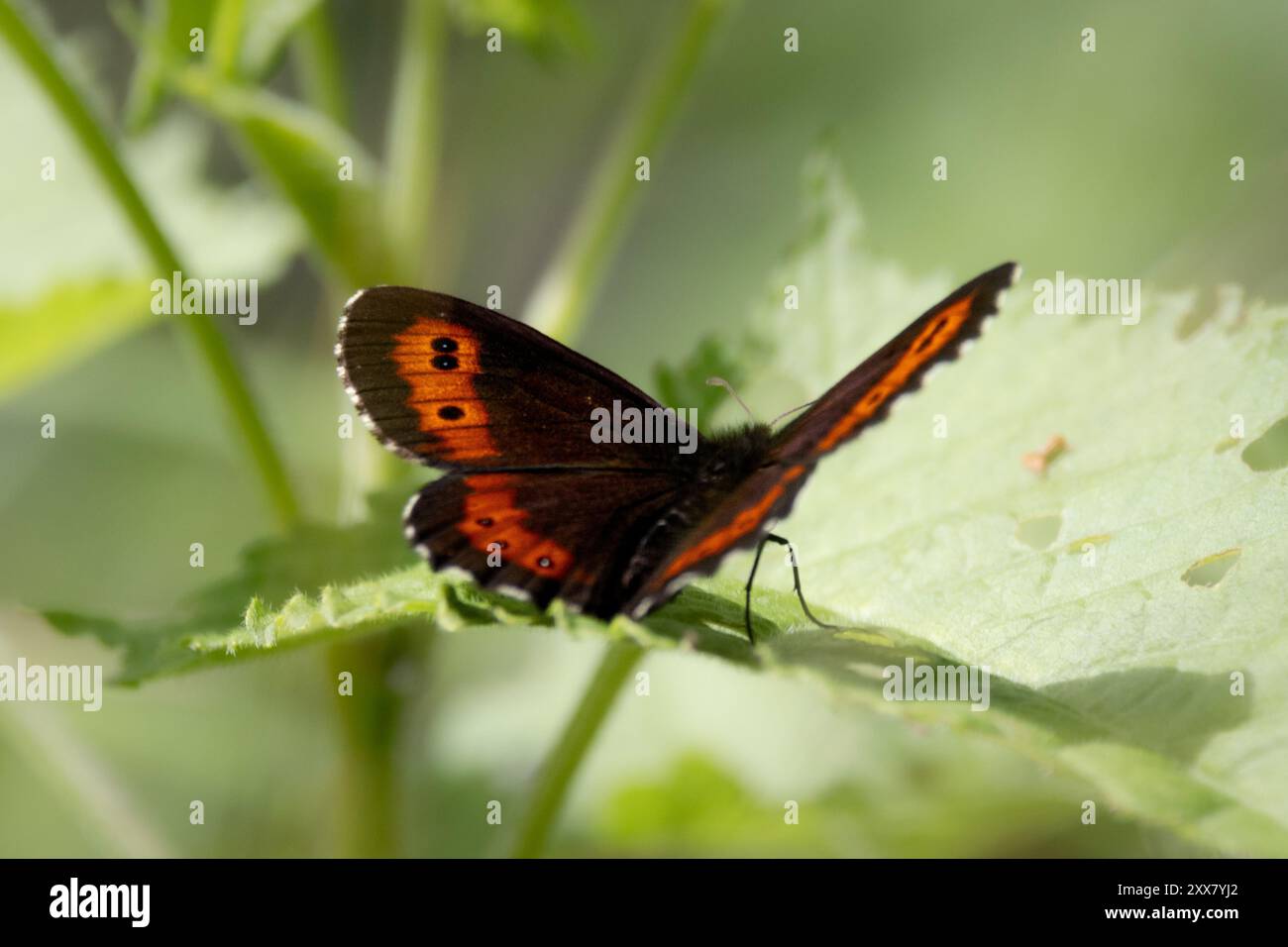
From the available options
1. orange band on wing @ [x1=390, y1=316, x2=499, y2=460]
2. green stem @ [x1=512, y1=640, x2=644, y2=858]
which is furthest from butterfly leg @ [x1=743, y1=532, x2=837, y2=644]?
orange band on wing @ [x1=390, y1=316, x2=499, y2=460]

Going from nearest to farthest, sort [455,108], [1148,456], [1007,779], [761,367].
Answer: [1148,456] < [761,367] < [1007,779] < [455,108]

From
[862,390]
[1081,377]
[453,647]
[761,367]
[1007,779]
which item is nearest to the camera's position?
[862,390]

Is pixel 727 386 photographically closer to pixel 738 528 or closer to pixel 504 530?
pixel 504 530

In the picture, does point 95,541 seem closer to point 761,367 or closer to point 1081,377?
point 761,367

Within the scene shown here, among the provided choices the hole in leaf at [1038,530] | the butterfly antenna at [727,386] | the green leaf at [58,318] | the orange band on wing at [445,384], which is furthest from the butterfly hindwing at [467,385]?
the green leaf at [58,318]

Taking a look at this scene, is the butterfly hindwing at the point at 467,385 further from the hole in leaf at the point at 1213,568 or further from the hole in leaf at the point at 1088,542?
the hole in leaf at the point at 1213,568

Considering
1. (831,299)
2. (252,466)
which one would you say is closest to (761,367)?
(831,299)

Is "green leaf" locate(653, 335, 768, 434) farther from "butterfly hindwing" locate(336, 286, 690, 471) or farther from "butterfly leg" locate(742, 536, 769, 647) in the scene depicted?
"butterfly leg" locate(742, 536, 769, 647)
